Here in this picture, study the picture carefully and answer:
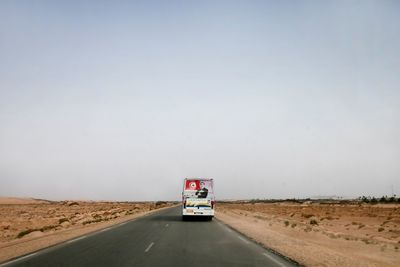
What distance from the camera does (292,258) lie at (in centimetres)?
1188

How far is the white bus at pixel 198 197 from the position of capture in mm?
30453

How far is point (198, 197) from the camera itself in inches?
1204

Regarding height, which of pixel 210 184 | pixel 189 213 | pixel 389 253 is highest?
pixel 210 184

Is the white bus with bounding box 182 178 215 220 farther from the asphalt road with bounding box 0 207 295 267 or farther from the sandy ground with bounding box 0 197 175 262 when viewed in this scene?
the asphalt road with bounding box 0 207 295 267

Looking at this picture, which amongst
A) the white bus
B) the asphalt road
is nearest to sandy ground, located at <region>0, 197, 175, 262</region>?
the asphalt road

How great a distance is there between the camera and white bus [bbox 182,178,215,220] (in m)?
30.5

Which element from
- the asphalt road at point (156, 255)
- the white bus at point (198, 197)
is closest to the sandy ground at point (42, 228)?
the asphalt road at point (156, 255)

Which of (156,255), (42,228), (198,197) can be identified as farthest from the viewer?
(198,197)

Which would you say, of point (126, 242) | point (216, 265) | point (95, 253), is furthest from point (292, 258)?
point (126, 242)

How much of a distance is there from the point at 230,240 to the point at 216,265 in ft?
22.0

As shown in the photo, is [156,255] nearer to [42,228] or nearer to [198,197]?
[42,228]

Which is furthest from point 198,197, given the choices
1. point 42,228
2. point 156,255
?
point 156,255

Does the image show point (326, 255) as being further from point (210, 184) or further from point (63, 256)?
point (210, 184)

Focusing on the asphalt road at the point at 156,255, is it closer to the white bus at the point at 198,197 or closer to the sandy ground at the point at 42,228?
the sandy ground at the point at 42,228
